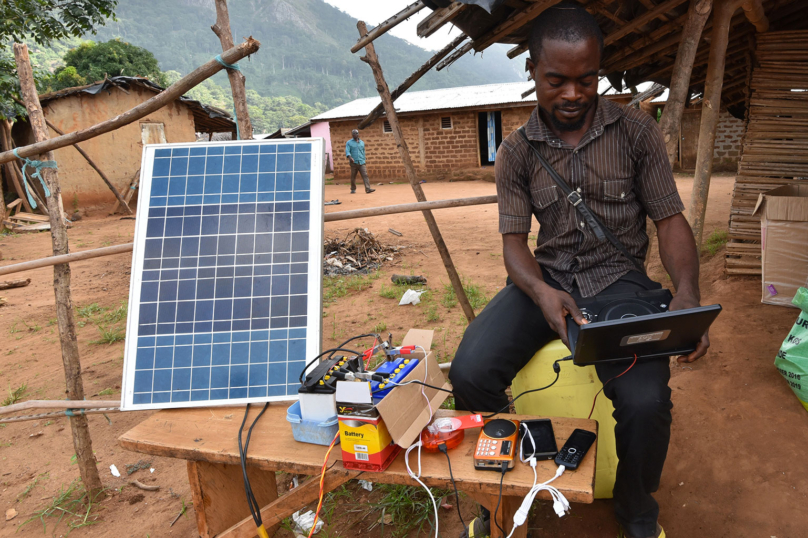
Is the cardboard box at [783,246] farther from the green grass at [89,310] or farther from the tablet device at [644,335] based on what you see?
the green grass at [89,310]

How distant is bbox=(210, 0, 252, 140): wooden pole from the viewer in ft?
9.24

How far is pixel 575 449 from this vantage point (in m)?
1.67

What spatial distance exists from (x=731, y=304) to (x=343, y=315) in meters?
3.48

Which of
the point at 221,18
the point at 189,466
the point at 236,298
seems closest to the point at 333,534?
the point at 189,466

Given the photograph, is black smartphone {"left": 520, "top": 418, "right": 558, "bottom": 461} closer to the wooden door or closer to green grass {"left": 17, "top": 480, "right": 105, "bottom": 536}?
green grass {"left": 17, "top": 480, "right": 105, "bottom": 536}

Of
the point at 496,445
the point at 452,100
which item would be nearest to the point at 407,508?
the point at 496,445

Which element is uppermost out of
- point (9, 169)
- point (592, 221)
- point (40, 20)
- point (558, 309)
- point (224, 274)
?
point (40, 20)

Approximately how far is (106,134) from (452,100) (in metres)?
11.2

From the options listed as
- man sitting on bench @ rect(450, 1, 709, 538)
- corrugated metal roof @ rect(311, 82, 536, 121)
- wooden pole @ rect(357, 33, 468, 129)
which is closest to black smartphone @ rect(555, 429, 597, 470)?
man sitting on bench @ rect(450, 1, 709, 538)

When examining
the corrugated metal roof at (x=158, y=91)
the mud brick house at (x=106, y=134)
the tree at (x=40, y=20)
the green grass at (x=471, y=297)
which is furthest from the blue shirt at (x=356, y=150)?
the green grass at (x=471, y=297)

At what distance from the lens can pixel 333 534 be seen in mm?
2502

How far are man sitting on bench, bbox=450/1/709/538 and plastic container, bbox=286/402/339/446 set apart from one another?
0.57 m

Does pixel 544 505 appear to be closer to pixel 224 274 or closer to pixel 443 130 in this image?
pixel 224 274

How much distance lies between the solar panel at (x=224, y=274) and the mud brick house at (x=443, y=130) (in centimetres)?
1578
